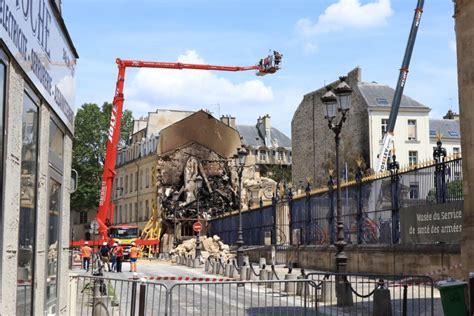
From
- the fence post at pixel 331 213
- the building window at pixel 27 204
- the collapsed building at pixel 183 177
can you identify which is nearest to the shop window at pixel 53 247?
the building window at pixel 27 204

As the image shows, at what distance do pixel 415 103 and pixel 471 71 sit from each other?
163 feet

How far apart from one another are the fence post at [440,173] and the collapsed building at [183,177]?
37.6 meters

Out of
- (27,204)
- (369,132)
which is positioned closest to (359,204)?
(27,204)

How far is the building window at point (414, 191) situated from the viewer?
64.6 feet

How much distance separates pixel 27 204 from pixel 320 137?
61.3 metres

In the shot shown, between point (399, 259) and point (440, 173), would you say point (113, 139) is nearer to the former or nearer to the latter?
point (399, 259)

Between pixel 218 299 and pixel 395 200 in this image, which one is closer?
pixel 218 299

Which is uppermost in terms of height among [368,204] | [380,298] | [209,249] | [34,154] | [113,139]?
[113,139]

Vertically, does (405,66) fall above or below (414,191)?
above

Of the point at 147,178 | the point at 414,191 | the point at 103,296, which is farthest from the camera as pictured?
the point at 147,178

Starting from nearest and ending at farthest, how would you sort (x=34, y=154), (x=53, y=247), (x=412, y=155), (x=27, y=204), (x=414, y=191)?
(x=27, y=204)
(x=34, y=154)
(x=53, y=247)
(x=414, y=191)
(x=412, y=155)

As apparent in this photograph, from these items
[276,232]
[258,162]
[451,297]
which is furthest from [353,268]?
[258,162]

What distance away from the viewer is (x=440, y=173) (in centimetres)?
1827

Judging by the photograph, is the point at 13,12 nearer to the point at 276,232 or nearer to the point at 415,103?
the point at 276,232
